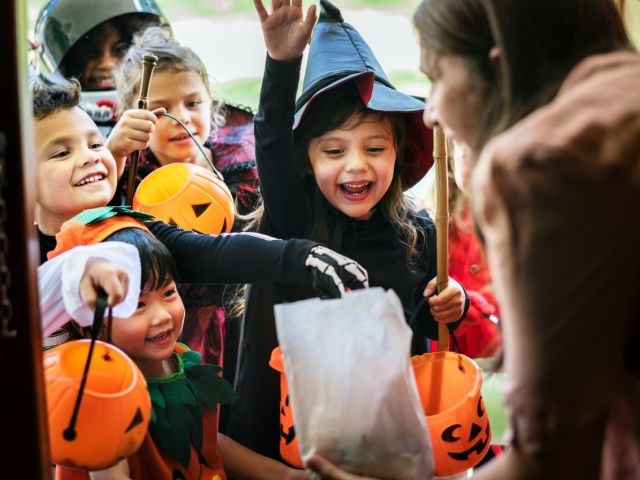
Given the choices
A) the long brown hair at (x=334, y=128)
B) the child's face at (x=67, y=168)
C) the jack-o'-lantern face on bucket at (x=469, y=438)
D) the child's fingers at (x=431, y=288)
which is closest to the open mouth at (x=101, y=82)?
the child's face at (x=67, y=168)

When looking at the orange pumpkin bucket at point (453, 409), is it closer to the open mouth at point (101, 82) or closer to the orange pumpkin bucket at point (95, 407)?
the orange pumpkin bucket at point (95, 407)

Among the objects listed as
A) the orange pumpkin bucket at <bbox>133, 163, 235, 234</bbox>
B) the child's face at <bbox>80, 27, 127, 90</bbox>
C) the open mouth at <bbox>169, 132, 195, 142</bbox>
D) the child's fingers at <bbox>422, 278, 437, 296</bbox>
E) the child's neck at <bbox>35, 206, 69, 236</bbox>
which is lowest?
the child's fingers at <bbox>422, 278, 437, 296</bbox>

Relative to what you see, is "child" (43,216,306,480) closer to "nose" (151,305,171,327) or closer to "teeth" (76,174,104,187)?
"nose" (151,305,171,327)

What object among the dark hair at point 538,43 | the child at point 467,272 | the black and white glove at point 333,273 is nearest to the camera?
the dark hair at point 538,43

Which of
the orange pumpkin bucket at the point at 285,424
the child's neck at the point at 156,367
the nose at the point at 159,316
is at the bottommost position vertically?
the orange pumpkin bucket at the point at 285,424

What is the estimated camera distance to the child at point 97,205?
1.57 metres

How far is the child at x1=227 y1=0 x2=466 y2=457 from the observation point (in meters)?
1.65

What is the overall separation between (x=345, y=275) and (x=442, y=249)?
0.24 metres

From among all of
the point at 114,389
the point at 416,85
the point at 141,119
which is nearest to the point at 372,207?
the point at 416,85

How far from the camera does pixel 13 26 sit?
113 centimetres

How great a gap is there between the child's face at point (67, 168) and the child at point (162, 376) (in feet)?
0.33

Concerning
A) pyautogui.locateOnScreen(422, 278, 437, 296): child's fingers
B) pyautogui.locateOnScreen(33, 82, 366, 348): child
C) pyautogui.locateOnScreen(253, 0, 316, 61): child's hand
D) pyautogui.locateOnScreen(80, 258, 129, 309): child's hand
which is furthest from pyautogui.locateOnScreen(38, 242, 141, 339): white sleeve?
pyautogui.locateOnScreen(422, 278, 437, 296): child's fingers

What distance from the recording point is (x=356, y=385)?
1280 millimetres

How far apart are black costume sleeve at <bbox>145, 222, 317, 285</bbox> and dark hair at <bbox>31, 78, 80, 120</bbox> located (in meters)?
0.29
